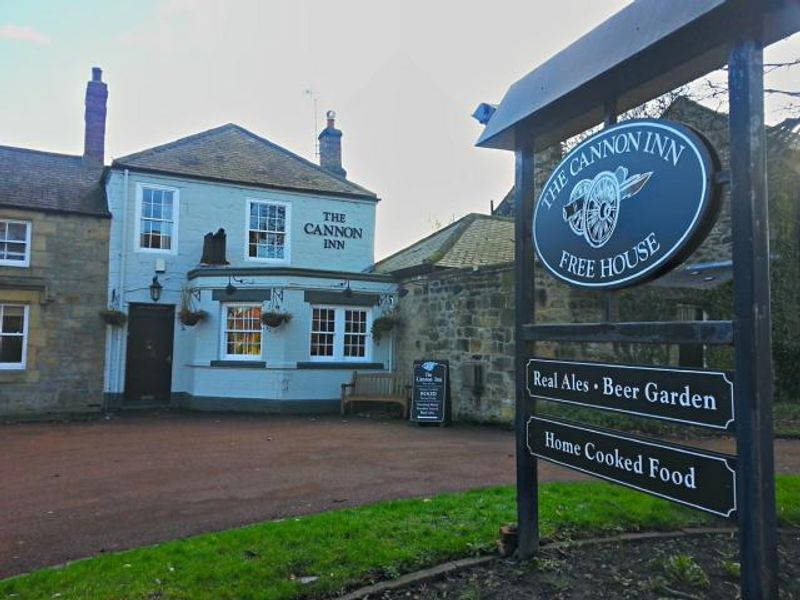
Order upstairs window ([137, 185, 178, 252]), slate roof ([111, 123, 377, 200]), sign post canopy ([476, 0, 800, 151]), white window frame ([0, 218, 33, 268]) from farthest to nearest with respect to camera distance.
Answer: slate roof ([111, 123, 377, 200]) < upstairs window ([137, 185, 178, 252]) < white window frame ([0, 218, 33, 268]) < sign post canopy ([476, 0, 800, 151])

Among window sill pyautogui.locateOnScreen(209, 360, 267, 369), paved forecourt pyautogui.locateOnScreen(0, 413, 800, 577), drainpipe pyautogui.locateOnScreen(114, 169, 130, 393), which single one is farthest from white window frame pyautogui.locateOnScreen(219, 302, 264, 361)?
drainpipe pyautogui.locateOnScreen(114, 169, 130, 393)

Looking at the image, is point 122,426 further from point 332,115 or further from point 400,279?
point 332,115

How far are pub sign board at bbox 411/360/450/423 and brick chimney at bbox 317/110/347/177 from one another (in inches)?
387

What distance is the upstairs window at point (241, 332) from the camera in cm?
1423

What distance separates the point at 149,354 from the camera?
1482cm

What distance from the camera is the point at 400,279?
15.2 metres

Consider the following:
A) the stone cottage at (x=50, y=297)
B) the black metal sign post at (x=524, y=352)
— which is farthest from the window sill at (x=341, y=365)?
the black metal sign post at (x=524, y=352)

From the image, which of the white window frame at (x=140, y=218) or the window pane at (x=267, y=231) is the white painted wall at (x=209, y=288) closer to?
the white window frame at (x=140, y=218)

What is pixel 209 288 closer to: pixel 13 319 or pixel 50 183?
pixel 13 319

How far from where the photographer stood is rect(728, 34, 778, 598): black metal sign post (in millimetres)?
2639

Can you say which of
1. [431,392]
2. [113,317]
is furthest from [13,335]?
[431,392]

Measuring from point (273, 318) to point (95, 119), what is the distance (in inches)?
341

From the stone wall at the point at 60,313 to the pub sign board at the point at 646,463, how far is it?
43.3 feet

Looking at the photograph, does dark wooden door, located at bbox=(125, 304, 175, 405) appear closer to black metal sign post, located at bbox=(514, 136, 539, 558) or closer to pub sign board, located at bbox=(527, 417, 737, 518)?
black metal sign post, located at bbox=(514, 136, 539, 558)
